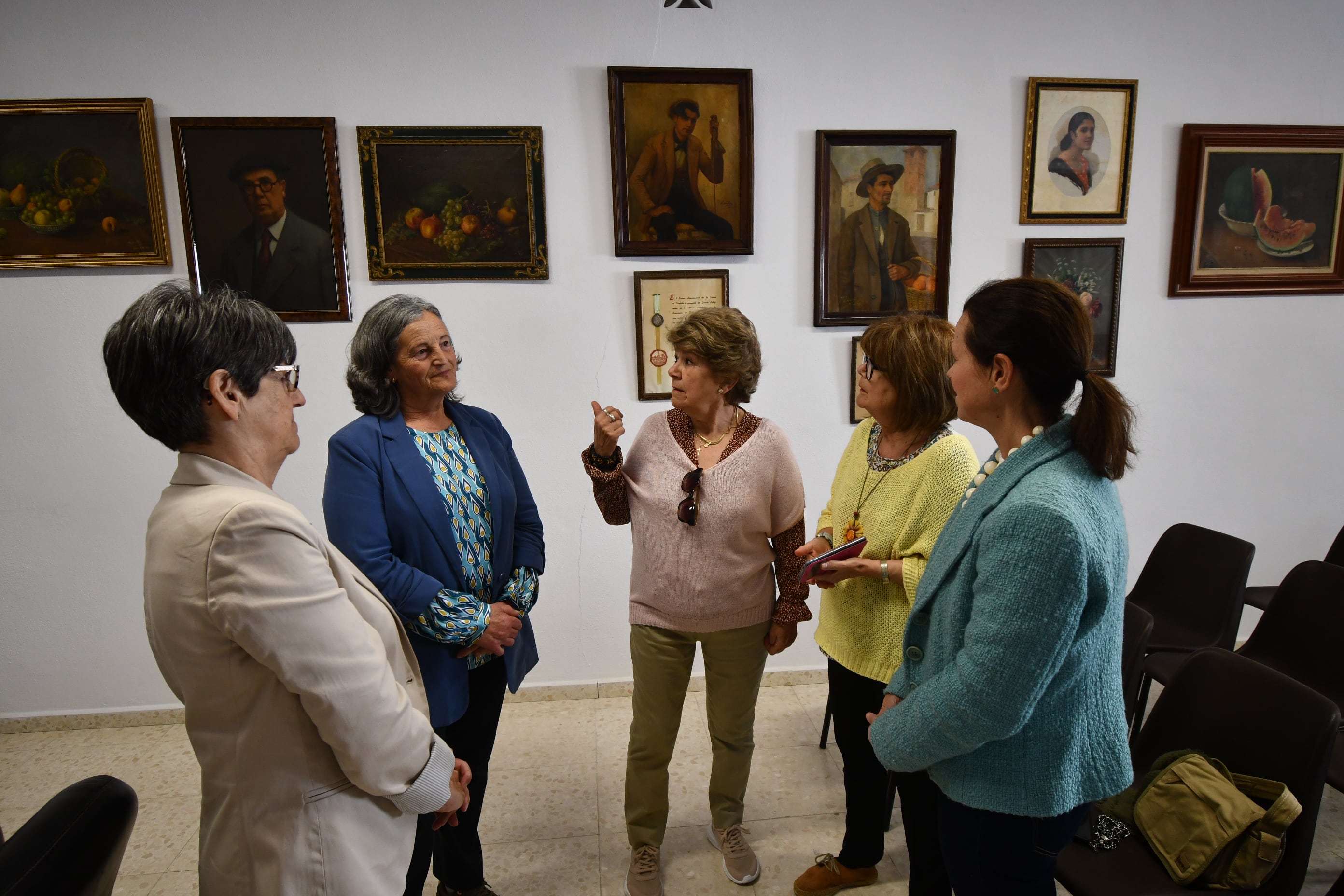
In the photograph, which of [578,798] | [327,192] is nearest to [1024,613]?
[578,798]

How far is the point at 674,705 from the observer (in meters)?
2.11

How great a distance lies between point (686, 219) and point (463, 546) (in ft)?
5.67

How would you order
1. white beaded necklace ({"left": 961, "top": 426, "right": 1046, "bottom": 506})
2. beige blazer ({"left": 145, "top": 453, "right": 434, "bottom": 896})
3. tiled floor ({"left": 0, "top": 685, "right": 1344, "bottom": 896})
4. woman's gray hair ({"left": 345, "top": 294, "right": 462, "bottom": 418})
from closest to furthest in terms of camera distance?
beige blazer ({"left": 145, "top": 453, "right": 434, "bottom": 896}) → white beaded necklace ({"left": 961, "top": 426, "right": 1046, "bottom": 506}) → woman's gray hair ({"left": 345, "top": 294, "right": 462, "bottom": 418}) → tiled floor ({"left": 0, "top": 685, "right": 1344, "bottom": 896})

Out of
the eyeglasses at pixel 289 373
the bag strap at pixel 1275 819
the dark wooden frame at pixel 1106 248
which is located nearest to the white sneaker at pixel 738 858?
the bag strap at pixel 1275 819

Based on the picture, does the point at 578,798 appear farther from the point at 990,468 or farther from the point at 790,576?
the point at 990,468

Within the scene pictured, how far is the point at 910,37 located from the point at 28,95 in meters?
3.37

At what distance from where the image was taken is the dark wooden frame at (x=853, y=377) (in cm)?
312

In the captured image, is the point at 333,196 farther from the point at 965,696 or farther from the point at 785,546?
the point at 965,696

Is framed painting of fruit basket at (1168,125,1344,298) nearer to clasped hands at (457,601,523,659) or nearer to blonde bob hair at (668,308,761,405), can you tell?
blonde bob hair at (668,308,761,405)

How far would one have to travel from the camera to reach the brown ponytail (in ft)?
3.88

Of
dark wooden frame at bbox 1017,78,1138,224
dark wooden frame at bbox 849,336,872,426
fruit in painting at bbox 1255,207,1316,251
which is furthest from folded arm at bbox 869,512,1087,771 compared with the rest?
fruit in painting at bbox 1255,207,1316,251

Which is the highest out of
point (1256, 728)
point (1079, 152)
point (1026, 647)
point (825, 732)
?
point (1079, 152)

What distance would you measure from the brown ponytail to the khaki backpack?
2.81ft

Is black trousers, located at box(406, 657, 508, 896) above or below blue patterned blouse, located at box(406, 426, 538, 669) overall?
below
